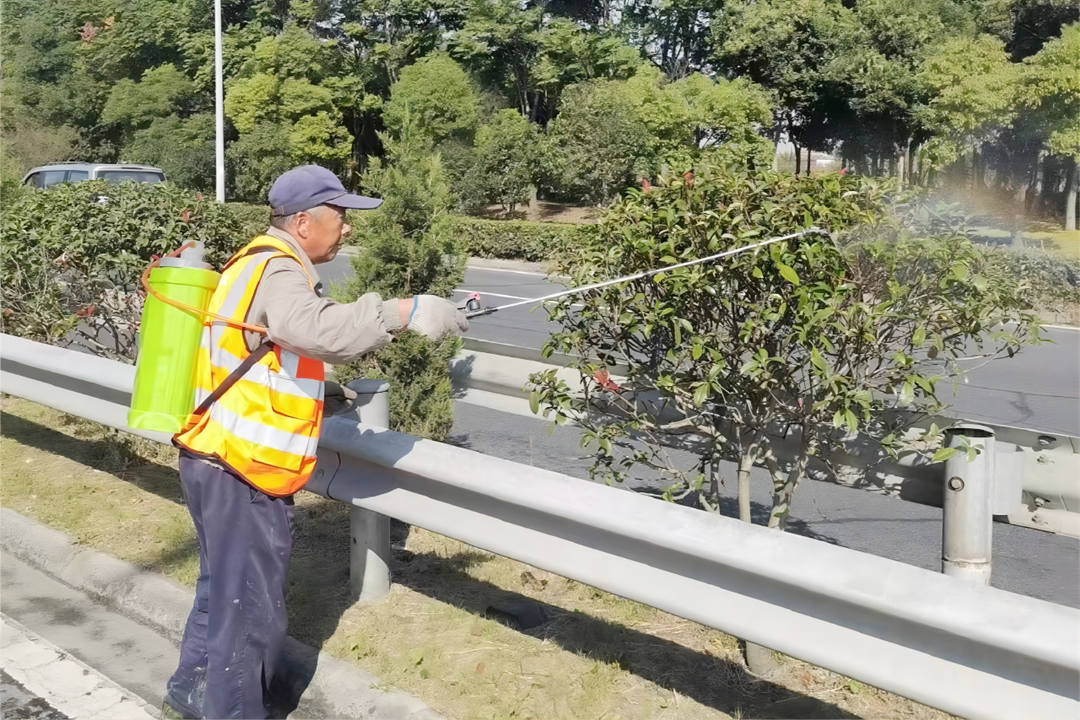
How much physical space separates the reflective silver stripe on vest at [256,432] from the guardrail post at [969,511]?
78.3 inches

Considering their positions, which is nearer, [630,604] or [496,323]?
[630,604]

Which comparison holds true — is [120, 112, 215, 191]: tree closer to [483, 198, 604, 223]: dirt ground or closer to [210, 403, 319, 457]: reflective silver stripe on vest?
[483, 198, 604, 223]: dirt ground

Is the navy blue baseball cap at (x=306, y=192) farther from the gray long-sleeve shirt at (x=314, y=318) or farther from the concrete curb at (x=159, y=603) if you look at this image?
the concrete curb at (x=159, y=603)

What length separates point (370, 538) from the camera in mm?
4223

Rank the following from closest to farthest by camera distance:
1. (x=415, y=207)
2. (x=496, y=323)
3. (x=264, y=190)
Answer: (x=415, y=207)
(x=496, y=323)
(x=264, y=190)

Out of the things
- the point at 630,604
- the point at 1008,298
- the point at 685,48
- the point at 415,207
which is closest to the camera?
the point at 1008,298

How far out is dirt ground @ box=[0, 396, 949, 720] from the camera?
139 inches

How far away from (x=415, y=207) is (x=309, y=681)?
314 cm

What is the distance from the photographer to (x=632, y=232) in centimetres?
379

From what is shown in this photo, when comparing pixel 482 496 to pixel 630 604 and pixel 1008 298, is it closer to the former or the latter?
pixel 630 604

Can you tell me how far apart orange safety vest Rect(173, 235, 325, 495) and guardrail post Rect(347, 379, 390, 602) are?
0.78 meters

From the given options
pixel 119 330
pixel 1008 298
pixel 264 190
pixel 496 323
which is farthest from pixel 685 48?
pixel 1008 298

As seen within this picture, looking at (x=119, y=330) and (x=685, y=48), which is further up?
(x=685, y=48)

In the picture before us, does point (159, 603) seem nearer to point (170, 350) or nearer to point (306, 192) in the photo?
point (170, 350)
